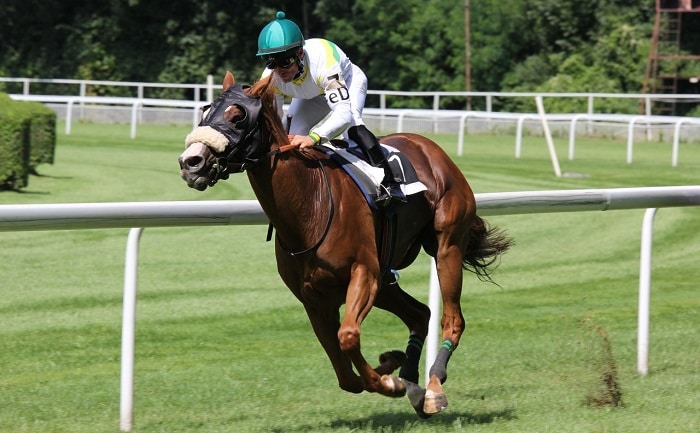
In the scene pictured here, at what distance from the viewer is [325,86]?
503 centimetres

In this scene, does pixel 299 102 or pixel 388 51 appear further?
pixel 388 51

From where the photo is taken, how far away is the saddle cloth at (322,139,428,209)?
16.5ft

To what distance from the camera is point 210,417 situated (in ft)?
16.9

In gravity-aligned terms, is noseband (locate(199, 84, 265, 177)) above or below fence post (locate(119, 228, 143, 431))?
above

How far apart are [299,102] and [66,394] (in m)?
1.72

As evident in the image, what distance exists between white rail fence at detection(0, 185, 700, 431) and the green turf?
0.28m

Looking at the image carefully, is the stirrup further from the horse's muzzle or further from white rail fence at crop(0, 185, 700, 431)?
the horse's muzzle

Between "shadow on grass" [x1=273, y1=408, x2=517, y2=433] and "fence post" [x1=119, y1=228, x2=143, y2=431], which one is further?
"shadow on grass" [x1=273, y1=408, x2=517, y2=433]

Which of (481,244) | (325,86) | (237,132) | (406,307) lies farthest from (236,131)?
(481,244)

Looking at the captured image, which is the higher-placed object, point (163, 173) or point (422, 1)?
point (422, 1)

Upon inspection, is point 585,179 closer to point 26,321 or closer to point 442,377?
point 26,321

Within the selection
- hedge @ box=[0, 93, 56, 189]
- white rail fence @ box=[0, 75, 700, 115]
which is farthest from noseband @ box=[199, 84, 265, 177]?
white rail fence @ box=[0, 75, 700, 115]

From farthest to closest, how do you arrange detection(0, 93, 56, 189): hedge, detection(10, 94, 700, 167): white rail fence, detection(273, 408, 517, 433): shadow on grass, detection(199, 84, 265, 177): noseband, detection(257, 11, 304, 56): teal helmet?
detection(10, 94, 700, 167): white rail fence, detection(0, 93, 56, 189): hedge, detection(273, 408, 517, 433): shadow on grass, detection(257, 11, 304, 56): teal helmet, detection(199, 84, 265, 177): noseband

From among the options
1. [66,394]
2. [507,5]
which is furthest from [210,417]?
Answer: [507,5]
